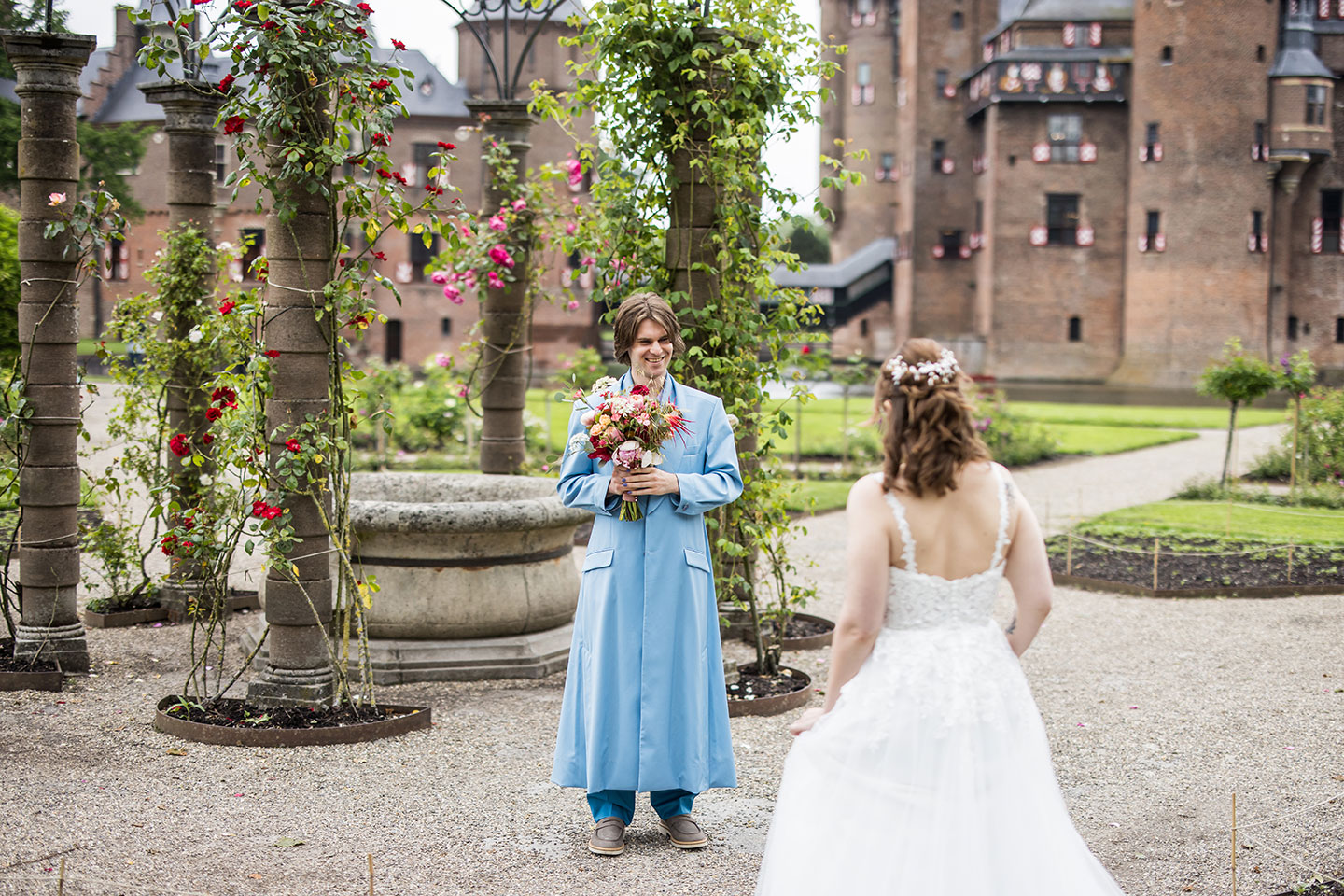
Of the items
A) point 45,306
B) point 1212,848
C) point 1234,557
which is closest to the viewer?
point 1212,848

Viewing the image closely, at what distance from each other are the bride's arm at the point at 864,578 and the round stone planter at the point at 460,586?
357 centimetres

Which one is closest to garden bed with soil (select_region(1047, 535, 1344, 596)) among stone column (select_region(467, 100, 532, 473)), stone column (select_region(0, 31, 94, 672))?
stone column (select_region(467, 100, 532, 473))

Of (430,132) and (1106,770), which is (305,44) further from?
(430,132)

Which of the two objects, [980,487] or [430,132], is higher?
[430,132]

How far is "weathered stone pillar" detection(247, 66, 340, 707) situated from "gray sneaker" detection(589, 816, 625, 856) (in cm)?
191

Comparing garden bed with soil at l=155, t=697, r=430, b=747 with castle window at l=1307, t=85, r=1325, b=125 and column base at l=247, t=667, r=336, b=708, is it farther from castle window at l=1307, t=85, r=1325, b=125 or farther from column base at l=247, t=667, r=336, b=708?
castle window at l=1307, t=85, r=1325, b=125

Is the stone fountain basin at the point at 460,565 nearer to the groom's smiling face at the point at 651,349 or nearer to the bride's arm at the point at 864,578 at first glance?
the groom's smiling face at the point at 651,349

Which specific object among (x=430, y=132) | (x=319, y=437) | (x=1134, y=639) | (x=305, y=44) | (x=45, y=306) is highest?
(x=430, y=132)

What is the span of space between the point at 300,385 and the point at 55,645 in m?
2.12

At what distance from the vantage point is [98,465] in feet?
49.4

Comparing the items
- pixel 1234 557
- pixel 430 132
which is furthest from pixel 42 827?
pixel 430 132

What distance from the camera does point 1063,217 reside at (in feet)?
138

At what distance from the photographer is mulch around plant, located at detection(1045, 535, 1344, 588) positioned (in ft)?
29.9

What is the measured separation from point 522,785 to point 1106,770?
2306 mm
